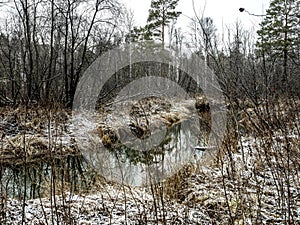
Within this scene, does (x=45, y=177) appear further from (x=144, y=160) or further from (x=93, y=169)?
(x=144, y=160)

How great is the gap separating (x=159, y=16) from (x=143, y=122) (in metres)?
12.1

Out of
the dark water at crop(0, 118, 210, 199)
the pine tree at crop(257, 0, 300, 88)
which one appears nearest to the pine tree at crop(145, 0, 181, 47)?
the pine tree at crop(257, 0, 300, 88)

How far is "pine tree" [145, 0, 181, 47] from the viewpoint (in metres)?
20.5

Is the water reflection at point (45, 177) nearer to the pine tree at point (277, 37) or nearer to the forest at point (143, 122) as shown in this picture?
the forest at point (143, 122)

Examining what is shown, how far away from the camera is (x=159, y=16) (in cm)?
2069

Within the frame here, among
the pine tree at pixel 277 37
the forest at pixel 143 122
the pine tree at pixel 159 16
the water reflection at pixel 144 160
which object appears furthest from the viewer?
the pine tree at pixel 159 16

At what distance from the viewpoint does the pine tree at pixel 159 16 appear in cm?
2048

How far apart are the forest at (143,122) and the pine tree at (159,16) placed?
7 centimetres

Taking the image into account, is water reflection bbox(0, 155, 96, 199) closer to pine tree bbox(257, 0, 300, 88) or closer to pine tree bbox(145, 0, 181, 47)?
pine tree bbox(257, 0, 300, 88)

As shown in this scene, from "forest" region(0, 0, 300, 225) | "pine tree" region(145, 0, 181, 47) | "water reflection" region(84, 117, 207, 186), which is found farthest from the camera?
"pine tree" region(145, 0, 181, 47)

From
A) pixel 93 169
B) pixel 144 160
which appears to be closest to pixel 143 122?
pixel 144 160

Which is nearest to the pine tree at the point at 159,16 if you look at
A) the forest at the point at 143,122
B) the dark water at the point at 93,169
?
the forest at the point at 143,122

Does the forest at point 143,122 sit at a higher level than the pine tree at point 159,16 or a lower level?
lower

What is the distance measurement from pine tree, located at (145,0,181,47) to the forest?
0.07 metres
